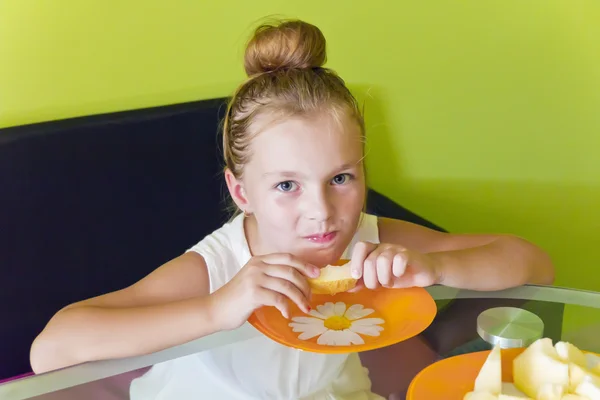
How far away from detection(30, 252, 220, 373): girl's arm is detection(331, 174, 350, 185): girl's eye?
0.25 meters

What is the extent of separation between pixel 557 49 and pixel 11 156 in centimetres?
142

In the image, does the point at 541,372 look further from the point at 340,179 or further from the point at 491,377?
the point at 340,179

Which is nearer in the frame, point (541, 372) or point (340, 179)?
point (541, 372)

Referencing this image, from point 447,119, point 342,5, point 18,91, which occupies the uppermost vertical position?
point 342,5

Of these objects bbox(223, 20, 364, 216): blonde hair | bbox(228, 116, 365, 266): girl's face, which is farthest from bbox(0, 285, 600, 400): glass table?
bbox(223, 20, 364, 216): blonde hair

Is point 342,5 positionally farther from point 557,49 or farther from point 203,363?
point 203,363

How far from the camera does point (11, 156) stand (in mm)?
1399

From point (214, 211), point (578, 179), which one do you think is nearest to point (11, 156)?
point (214, 211)

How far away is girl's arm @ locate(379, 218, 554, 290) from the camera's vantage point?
3.59 ft

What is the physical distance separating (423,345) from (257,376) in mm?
231

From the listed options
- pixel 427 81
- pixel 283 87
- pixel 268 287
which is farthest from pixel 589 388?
pixel 427 81

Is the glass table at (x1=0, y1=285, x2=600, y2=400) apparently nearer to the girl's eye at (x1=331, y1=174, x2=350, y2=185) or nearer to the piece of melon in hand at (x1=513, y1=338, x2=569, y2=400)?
the piece of melon in hand at (x1=513, y1=338, x2=569, y2=400)

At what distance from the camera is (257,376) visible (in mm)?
924

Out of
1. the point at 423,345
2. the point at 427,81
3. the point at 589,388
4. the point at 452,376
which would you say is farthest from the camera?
the point at 427,81
